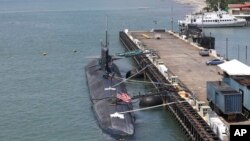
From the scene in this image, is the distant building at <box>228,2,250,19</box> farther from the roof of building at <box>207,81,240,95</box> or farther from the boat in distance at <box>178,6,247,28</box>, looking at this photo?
the roof of building at <box>207,81,240,95</box>

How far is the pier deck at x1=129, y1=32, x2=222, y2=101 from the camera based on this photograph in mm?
54250

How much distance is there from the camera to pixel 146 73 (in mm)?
67125

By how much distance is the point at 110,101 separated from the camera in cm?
4762

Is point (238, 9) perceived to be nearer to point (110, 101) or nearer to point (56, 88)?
point (56, 88)

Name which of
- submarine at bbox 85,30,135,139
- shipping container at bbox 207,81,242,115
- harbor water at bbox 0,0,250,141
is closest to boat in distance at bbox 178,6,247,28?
harbor water at bbox 0,0,250,141

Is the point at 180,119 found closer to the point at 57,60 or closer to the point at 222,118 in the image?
the point at 222,118

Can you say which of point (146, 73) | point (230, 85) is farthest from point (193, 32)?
A: point (230, 85)

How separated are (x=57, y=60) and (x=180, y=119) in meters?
42.9

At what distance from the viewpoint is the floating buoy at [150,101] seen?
50312mm

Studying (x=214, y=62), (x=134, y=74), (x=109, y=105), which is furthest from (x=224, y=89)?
(x=134, y=74)

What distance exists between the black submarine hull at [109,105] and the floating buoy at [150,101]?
2.23 meters

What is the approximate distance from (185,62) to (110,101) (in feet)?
76.4

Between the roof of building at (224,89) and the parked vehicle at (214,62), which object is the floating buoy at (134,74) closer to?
the parked vehicle at (214,62)

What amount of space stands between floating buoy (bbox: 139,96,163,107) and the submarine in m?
1.75
